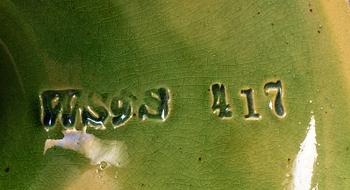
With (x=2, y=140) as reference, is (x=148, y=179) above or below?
below

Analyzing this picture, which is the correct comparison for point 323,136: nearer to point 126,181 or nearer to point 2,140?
point 126,181

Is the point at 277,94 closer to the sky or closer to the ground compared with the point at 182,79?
closer to the ground

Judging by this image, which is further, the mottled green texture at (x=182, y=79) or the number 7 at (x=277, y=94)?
the number 7 at (x=277, y=94)

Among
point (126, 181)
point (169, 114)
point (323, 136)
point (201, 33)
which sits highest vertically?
point (201, 33)

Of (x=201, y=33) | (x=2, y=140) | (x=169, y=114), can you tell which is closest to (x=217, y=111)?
(x=169, y=114)

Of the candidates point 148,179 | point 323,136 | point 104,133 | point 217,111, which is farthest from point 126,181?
point 323,136

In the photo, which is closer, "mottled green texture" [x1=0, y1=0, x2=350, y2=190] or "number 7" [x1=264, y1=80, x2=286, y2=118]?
"mottled green texture" [x1=0, y1=0, x2=350, y2=190]
